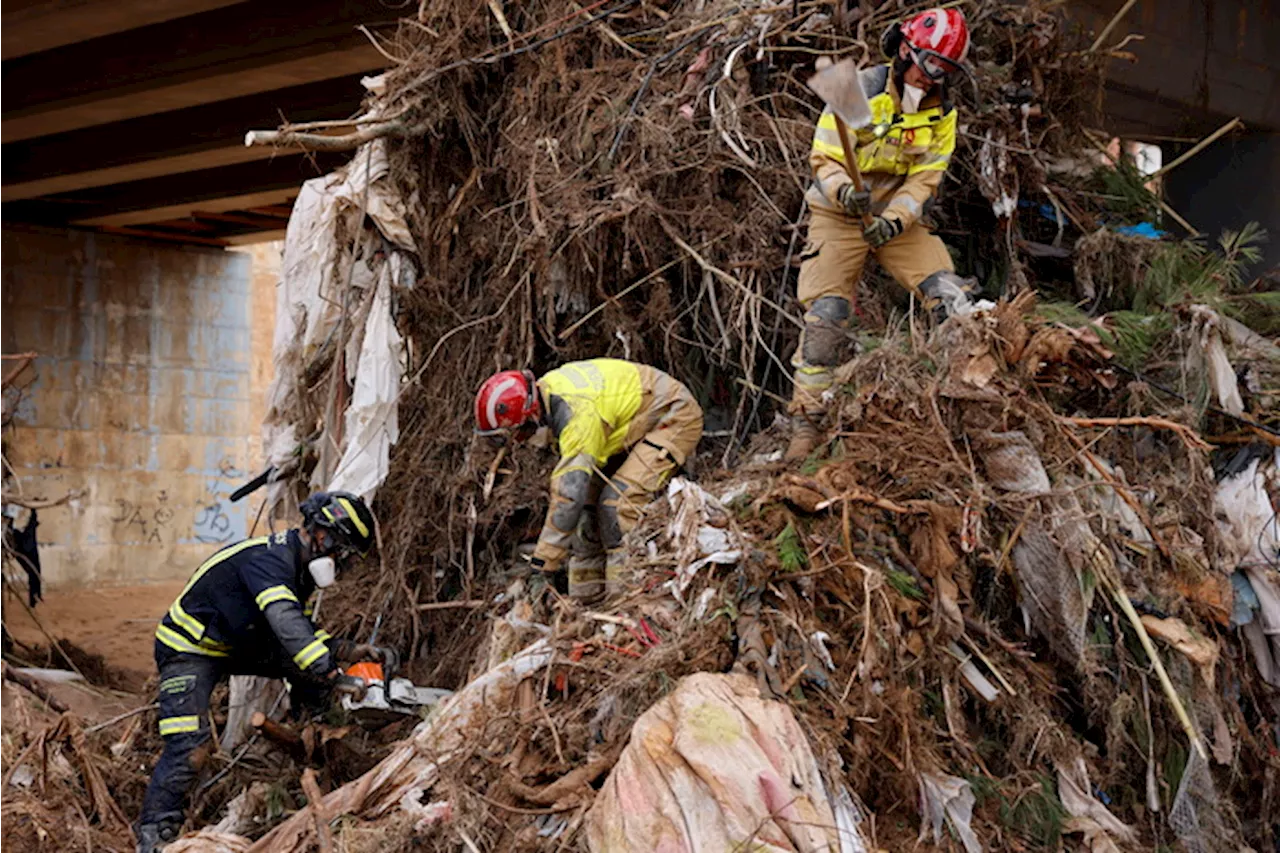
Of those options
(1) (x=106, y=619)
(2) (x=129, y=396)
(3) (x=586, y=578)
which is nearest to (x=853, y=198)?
(3) (x=586, y=578)

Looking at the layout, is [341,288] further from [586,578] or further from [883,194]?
[883,194]

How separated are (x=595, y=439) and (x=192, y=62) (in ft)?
18.9

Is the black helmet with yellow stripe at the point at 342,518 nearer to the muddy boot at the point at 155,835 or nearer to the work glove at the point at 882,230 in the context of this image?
the muddy boot at the point at 155,835

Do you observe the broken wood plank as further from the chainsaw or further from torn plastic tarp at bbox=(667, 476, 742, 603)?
torn plastic tarp at bbox=(667, 476, 742, 603)

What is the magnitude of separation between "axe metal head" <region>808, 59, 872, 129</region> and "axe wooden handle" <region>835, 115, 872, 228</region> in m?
0.03

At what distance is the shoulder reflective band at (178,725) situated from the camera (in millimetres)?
5285

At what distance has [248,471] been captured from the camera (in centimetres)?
1675

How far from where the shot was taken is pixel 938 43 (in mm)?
5430

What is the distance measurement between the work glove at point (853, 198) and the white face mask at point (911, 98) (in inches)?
15.9

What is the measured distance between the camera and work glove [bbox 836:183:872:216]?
215 inches

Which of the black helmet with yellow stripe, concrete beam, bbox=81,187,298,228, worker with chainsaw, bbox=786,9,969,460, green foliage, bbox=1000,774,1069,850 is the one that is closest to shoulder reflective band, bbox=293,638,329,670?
the black helmet with yellow stripe

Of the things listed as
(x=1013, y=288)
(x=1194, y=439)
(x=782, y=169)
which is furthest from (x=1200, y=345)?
(x=782, y=169)

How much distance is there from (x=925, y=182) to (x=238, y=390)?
12056mm

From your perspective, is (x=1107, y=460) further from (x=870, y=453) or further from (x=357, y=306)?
(x=357, y=306)
